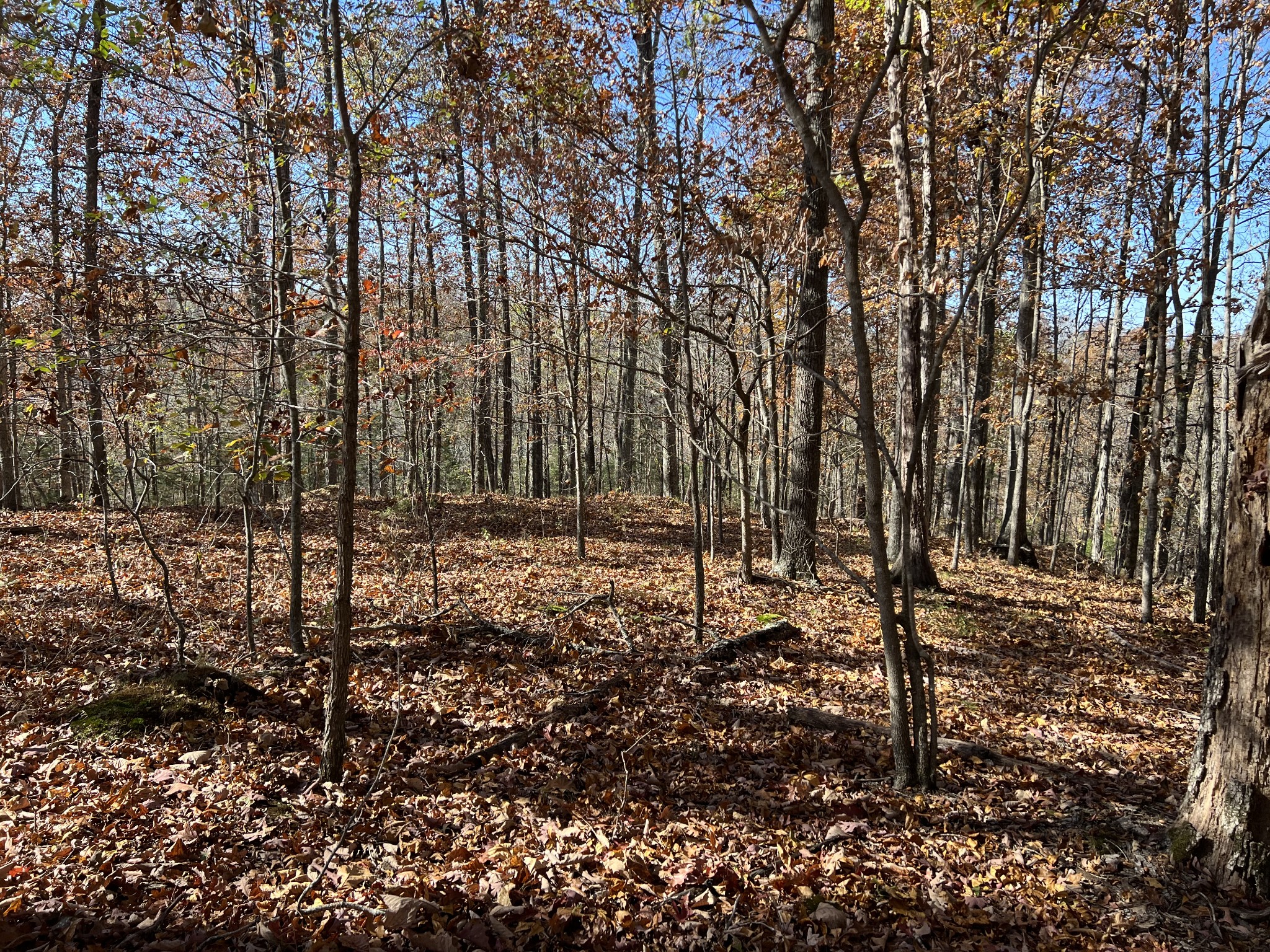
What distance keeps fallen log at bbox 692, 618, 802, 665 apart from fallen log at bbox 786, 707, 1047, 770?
1.18 metres

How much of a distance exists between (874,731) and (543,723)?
2687 millimetres

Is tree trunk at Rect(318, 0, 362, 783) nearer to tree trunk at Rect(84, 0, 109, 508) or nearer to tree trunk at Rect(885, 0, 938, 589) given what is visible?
tree trunk at Rect(84, 0, 109, 508)

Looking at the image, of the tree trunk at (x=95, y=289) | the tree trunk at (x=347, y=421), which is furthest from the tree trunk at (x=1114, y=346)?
the tree trunk at (x=95, y=289)

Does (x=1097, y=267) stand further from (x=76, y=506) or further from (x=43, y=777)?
(x=76, y=506)

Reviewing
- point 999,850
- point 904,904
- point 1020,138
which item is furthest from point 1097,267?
point 904,904

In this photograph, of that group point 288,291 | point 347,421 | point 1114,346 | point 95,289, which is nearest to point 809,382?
point 288,291

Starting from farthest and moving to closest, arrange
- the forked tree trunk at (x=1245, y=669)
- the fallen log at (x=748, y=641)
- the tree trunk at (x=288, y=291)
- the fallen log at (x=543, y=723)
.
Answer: the fallen log at (x=748, y=641), the tree trunk at (x=288, y=291), the fallen log at (x=543, y=723), the forked tree trunk at (x=1245, y=669)

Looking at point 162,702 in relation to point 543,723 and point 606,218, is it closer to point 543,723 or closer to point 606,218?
point 543,723

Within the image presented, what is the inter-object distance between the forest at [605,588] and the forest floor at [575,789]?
32 mm

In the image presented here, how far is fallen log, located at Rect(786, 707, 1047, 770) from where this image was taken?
15.4 feet

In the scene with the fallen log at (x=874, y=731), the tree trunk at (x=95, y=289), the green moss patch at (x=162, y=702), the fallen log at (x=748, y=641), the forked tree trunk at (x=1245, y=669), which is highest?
the tree trunk at (x=95, y=289)

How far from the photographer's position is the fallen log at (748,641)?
6.64 m

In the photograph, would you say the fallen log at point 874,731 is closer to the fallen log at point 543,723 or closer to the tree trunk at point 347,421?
the fallen log at point 543,723

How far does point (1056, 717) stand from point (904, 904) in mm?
3684
